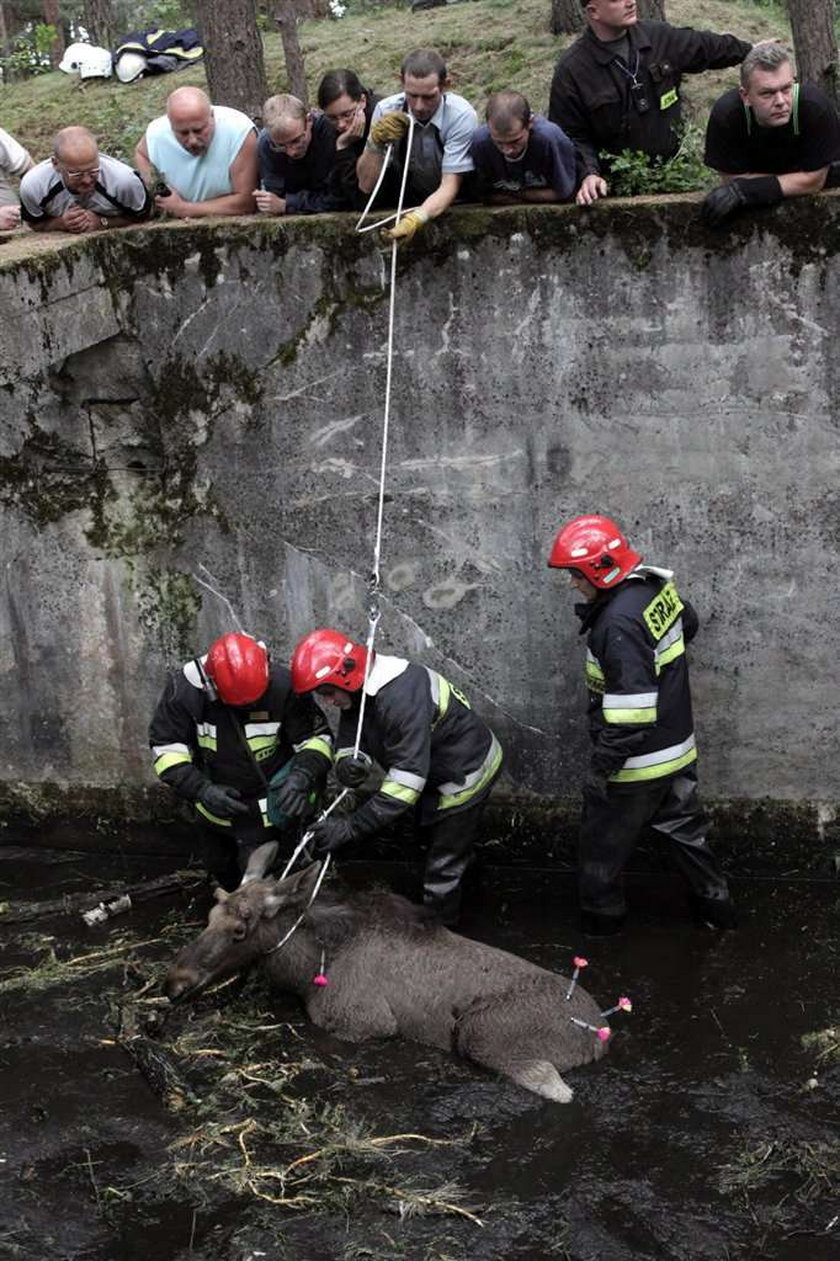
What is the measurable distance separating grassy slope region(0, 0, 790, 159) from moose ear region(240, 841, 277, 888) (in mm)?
10114

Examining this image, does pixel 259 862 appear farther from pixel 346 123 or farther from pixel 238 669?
pixel 346 123

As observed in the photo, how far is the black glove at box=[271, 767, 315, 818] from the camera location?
8.52m

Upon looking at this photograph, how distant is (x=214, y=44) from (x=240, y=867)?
732 centimetres

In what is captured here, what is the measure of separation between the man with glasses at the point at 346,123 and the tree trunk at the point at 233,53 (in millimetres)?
3233

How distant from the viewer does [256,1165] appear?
6711mm

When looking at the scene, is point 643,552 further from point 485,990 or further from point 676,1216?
point 676,1216

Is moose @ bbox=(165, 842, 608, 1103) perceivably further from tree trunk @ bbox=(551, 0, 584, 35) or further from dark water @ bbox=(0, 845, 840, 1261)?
tree trunk @ bbox=(551, 0, 584, 35)

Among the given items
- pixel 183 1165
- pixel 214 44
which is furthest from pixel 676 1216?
pixel 214 44

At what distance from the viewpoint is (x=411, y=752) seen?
27.2 feet

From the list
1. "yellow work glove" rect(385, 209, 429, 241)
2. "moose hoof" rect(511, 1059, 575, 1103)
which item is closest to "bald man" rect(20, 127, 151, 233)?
"yellow work glove" rect(385, 209, 429, 241)

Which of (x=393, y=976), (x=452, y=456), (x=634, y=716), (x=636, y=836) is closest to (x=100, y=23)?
(x=452, y=456)

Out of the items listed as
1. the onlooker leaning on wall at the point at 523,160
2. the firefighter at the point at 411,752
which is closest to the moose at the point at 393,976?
the firefighter at the point at 411,752

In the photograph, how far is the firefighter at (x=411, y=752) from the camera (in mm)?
8258

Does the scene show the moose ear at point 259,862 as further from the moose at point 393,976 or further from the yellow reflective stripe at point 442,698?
the yellow reflective stripe at point 442,698
